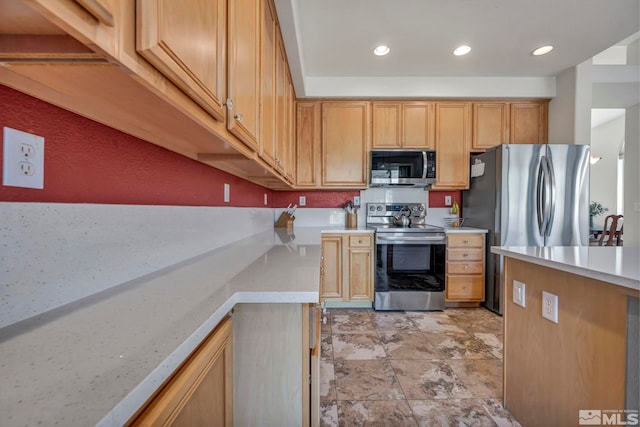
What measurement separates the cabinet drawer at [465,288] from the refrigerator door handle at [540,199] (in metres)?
0.76

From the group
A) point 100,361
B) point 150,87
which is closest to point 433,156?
point 150,87

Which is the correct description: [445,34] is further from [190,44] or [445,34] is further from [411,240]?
[190,44]

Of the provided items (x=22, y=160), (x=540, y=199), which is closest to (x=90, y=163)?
(x=22, y=160)

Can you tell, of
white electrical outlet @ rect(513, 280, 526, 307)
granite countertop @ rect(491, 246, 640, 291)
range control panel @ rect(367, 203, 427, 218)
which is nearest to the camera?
granite countertop @ rect(491, 246, 640, 291)

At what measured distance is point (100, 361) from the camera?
428mm

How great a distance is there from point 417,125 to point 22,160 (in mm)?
3214

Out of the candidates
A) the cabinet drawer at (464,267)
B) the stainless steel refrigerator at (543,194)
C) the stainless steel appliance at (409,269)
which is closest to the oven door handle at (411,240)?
the stainless steel appliance at (409,269)

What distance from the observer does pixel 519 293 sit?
132cm

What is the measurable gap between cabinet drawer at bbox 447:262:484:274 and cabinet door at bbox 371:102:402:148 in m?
1.46

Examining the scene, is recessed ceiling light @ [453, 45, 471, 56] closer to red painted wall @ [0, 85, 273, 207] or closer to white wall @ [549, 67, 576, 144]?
white wall @ [549, 67, 576, 144]

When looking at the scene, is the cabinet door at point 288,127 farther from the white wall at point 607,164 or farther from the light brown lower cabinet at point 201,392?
the white wall at point 607,164

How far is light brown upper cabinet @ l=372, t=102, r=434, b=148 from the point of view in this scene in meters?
3.09

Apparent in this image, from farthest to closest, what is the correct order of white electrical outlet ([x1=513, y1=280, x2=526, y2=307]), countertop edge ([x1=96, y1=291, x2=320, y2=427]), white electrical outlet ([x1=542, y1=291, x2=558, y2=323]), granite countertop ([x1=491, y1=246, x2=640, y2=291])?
white electrical outlet ([x1=513, y1=280, x2=526, y2=307]), white electrical outlet ([x1=542, y1=291, x2=558, y2=323]), granite countertop ([x1=491, y1=246, x2=640, y2=291]), countertop edge ([x1=96, y1=291, x2=320, y2=427])

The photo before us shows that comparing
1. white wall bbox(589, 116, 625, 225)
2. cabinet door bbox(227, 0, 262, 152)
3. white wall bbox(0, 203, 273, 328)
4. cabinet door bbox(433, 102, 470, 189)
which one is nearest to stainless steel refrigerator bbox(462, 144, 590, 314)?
cabinet door bbox(433, 102, 470, 189)
